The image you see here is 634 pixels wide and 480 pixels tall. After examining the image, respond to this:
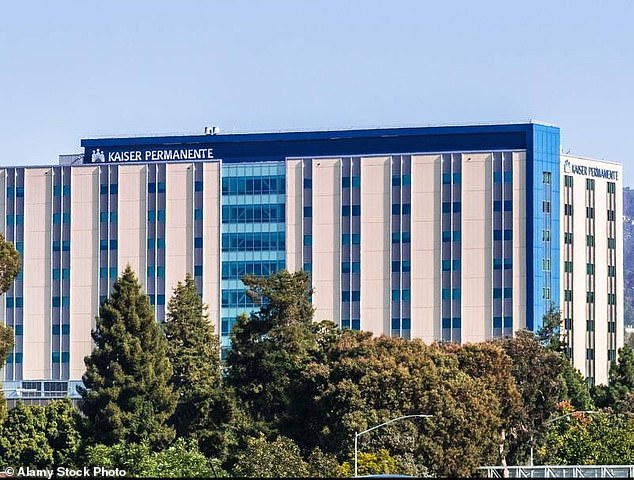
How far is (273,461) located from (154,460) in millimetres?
9598

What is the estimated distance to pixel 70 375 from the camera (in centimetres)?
19725

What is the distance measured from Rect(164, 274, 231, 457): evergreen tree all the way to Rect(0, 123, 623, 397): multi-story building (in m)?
42.0

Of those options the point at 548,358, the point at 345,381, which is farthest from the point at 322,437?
the point at 548,358

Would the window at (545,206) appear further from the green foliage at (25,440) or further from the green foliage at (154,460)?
the green foliage at (154,460)

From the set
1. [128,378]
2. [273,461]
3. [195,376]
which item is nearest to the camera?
[273,461]

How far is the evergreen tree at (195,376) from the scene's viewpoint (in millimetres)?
134000

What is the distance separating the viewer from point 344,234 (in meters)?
193

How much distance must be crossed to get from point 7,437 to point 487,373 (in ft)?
126

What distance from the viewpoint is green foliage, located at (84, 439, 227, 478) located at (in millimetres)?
115500

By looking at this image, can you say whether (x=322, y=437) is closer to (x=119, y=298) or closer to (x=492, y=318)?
(x=119, y=298)

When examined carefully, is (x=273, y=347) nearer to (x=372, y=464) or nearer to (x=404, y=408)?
(x=404, y=408)

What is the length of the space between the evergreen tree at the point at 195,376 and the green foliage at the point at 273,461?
47.9 ft

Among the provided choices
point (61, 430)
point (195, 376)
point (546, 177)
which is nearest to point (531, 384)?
point (195, 376)

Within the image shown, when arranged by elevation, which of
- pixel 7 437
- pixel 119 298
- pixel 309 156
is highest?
pixel 309 156
